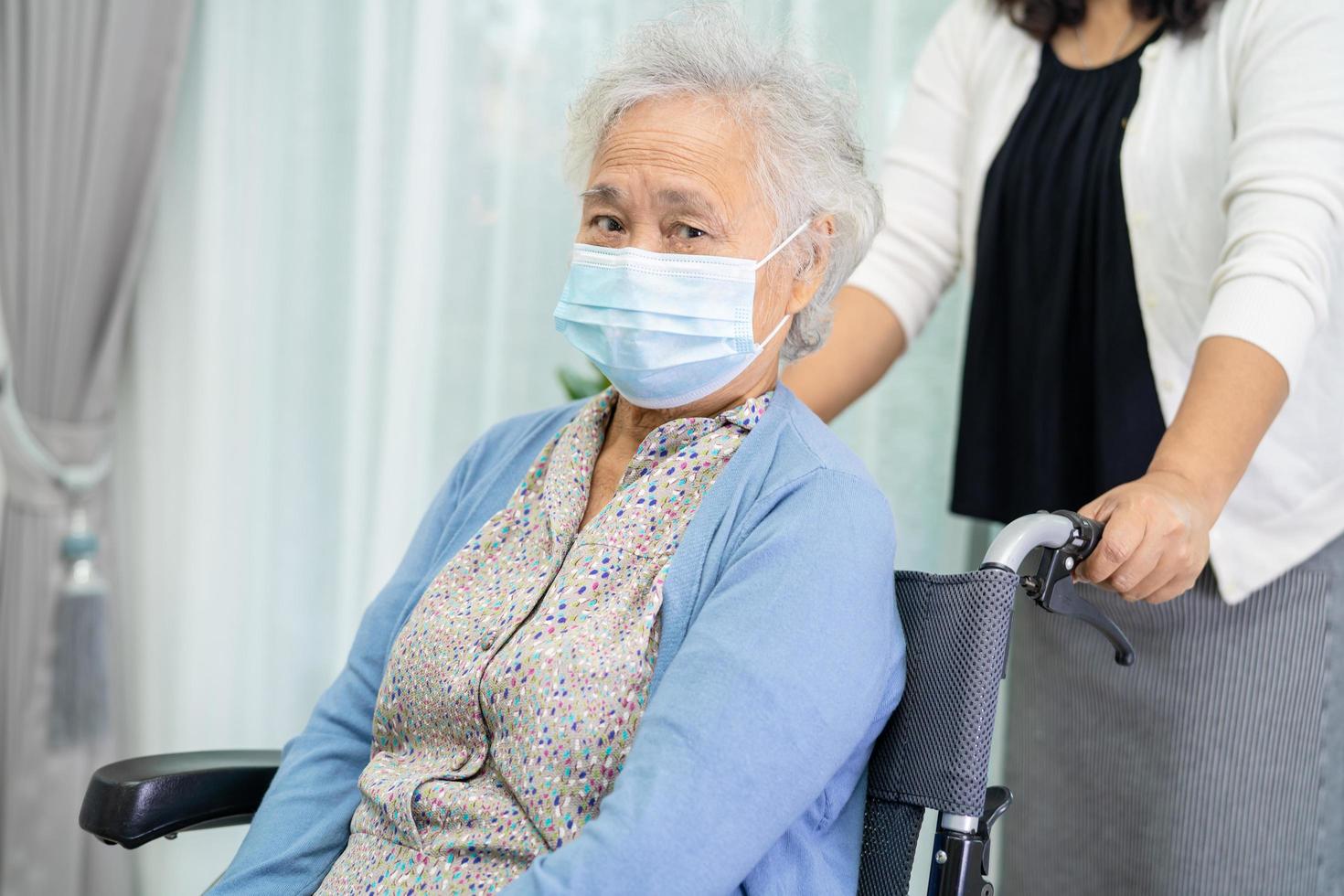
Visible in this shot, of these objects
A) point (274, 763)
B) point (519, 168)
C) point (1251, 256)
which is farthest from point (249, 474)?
point (1251, 256)

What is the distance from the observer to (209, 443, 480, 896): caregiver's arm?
129 cm

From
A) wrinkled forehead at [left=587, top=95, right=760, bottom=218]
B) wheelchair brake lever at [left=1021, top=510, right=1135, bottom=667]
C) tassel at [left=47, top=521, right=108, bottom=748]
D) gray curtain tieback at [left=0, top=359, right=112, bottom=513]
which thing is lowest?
tassel at [left=47, top=521, right=108, bottom=748]

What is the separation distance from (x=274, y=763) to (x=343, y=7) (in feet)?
6.51

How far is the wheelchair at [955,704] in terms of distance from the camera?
1.06 m

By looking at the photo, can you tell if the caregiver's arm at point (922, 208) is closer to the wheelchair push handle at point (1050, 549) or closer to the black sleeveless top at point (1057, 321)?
the black sleeveless top at point (1057, 321)

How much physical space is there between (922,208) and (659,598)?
2.81ft

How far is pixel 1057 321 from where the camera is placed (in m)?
1.57

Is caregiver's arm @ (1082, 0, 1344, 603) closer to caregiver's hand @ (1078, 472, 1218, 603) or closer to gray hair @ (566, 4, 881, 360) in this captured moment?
caregiver's hand @ (1078, 472, 1218, 603)

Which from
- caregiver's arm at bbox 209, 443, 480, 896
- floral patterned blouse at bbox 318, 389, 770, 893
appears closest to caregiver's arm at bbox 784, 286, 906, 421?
floral patterned blouse at bbox 318, 389, 770, 893

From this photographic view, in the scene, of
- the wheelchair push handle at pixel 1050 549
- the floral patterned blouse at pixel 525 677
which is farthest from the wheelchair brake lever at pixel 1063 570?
the floral patterned blouse at pixel 525 677

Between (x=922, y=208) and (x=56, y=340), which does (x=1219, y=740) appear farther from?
(x=56, y=340)

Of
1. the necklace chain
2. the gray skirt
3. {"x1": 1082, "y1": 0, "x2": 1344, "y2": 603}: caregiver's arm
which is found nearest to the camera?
{"x1": 1082, "y1": 0, "x2": 1344, "y2": 603}: caregiver's arm

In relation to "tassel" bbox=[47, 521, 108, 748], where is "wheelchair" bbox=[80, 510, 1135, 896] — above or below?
above

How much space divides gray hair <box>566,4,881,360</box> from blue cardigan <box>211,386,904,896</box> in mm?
196
